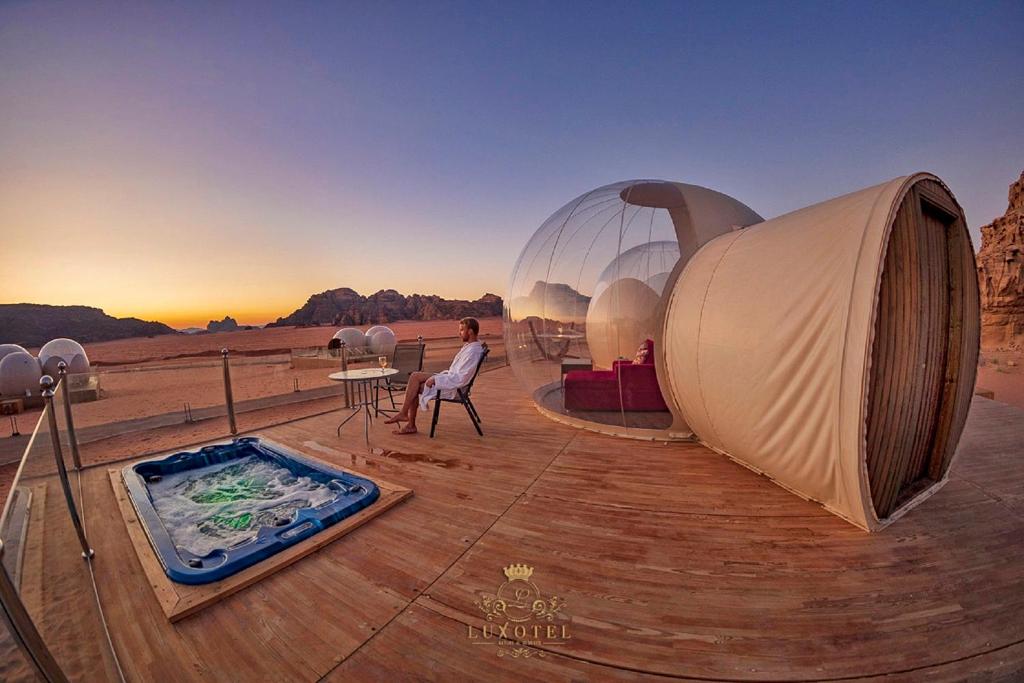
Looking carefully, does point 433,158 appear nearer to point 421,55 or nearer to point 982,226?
point 421,55

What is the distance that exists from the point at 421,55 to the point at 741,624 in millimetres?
9952

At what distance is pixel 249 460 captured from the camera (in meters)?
4.22

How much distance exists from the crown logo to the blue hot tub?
4.59ft

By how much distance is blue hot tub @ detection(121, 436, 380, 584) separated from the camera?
230cm

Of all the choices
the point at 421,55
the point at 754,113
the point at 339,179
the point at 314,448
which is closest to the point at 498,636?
the point at 314,448

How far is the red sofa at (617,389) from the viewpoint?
16.0ft

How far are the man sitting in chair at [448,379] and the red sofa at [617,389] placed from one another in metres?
1.45

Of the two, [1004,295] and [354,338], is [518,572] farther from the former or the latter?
[1004,295]

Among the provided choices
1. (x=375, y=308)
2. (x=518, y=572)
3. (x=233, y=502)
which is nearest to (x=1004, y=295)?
(x=518, y=572)

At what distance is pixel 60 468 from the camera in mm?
2658

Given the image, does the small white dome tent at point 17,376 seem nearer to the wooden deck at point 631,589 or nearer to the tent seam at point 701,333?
the wooden deck at point 631,589

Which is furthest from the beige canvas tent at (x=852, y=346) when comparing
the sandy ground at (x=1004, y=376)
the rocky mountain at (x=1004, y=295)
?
the rocky mountain at (x=1004, y=295)

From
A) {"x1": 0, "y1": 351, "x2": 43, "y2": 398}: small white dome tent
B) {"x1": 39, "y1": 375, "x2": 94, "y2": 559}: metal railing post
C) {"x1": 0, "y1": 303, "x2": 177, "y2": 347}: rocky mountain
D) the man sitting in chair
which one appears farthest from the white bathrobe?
{"x1": 0, "y1": 303, "x2": 177, "y2": 347}: rocky mountain

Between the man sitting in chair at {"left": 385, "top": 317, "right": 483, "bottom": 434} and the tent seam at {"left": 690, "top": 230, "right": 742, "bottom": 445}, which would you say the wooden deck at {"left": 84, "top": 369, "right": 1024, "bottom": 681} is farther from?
the man sitting in chair at {"left": 385, "top": 317, "right": 483, "bottom": 434}
